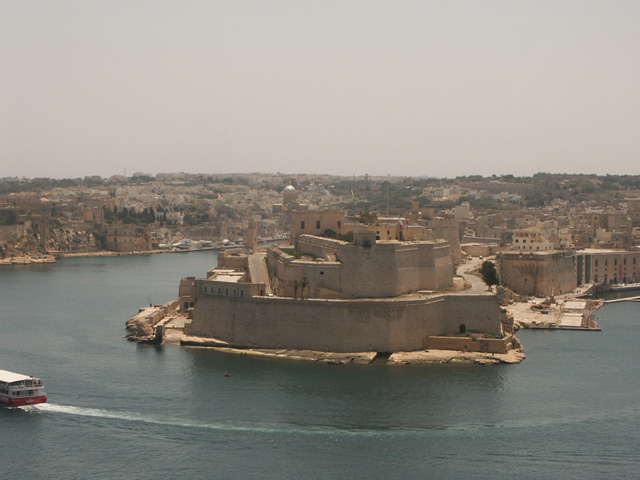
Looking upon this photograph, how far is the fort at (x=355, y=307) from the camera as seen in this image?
90.1 feet

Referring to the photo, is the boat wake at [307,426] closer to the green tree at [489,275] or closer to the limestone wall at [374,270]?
the limestone wall at [374,270]

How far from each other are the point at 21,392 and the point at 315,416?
7.14 metres

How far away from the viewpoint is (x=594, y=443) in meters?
20.0

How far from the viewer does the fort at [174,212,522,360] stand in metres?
27.5

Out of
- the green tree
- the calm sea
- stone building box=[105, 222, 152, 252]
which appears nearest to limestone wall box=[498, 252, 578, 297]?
the green tree

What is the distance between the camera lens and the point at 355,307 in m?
27.5

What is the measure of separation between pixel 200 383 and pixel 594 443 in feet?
→ 33.5

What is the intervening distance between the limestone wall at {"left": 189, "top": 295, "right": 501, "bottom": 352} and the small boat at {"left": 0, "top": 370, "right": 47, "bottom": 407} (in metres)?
7.62

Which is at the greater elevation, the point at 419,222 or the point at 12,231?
the point at 419,222

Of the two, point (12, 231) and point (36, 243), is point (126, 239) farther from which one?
point (12, 231)

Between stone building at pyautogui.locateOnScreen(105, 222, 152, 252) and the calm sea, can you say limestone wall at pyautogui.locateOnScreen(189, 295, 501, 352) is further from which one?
stone building at pyautogui.locateOnScreen(105, 222, 152, 252)

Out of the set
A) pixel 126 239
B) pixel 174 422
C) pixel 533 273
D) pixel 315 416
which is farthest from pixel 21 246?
pixel 315 416

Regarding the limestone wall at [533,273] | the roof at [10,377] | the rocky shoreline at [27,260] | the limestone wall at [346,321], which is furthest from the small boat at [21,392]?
the rocky shoreline at [27,260]

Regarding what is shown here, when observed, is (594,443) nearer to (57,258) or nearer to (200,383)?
(200,383)
